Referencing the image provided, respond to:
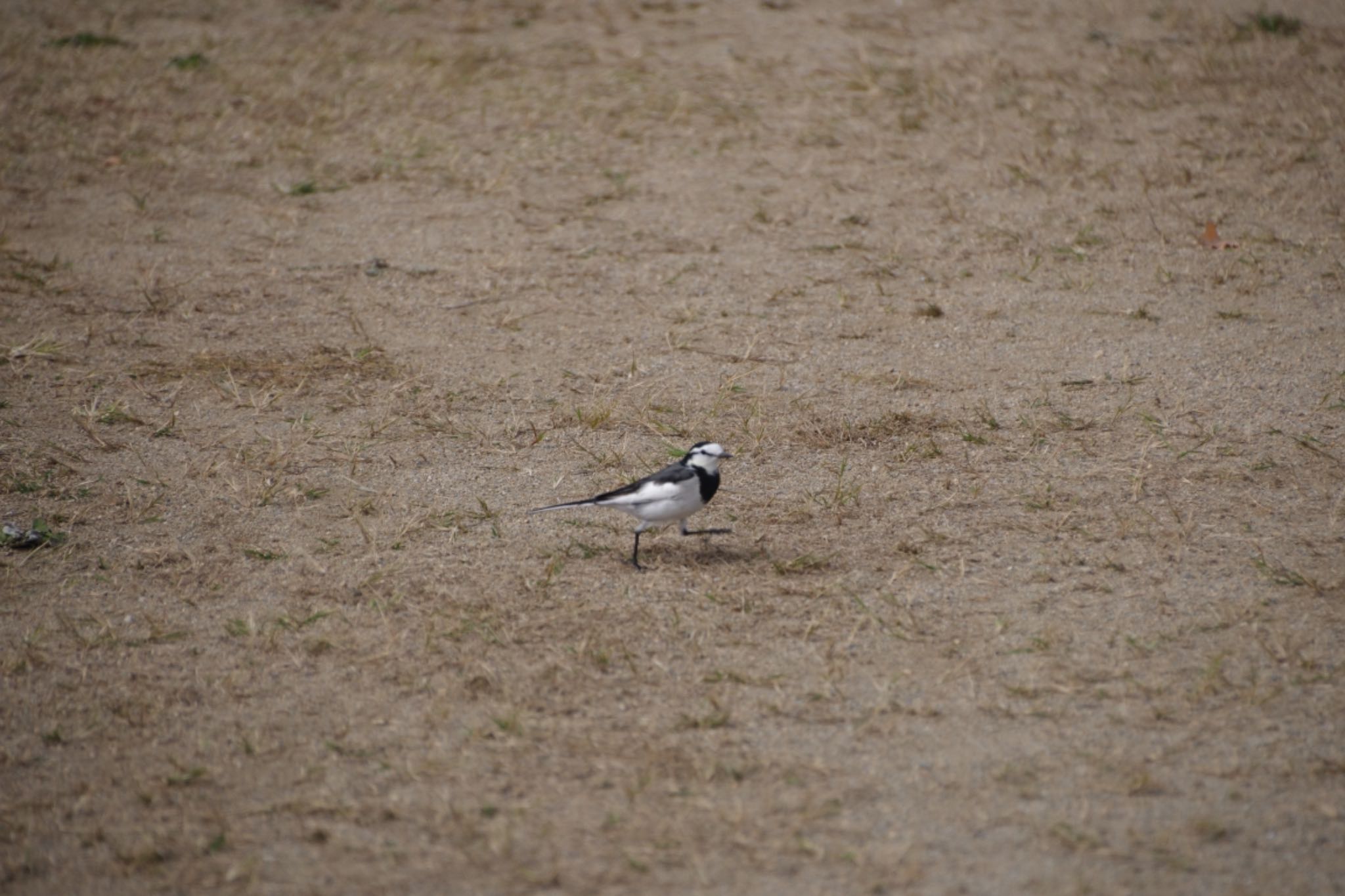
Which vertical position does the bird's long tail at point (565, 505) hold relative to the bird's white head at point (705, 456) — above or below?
below

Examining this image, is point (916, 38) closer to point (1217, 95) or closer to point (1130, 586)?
point (1217, 95)

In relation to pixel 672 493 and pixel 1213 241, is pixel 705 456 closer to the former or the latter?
pixel 672 493

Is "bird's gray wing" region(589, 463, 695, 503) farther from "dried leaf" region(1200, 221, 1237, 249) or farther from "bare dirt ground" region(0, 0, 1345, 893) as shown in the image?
"dried leaf" region(1200, 221, 1237, 249)

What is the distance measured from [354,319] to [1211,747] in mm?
4851

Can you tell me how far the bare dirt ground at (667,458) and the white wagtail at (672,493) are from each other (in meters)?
0.26

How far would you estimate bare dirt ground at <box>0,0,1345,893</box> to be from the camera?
3.68 meters

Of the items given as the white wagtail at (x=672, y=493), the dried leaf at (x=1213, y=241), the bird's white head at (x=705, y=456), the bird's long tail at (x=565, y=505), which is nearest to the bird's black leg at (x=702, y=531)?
the white wagtail at (x=672, y=493)

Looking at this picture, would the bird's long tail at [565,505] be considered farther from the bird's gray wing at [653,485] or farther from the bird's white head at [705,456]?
the bird's white head at [705,456]

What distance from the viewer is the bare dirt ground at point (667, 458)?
3682mm

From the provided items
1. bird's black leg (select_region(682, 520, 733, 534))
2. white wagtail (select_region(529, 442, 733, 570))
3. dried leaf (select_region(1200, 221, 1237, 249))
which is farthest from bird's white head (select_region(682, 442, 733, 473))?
dried leaf (select_region(1200, 221, 1237, 249))

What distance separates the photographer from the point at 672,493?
15.7 feet

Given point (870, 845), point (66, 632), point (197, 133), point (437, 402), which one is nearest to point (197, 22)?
point (197, 133)

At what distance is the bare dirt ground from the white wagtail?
0.26 m

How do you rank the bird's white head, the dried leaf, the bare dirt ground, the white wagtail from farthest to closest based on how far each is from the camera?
1. the dried leaf
2. the bird's white head
3. the white wagtail
4. the bare dirt ground
